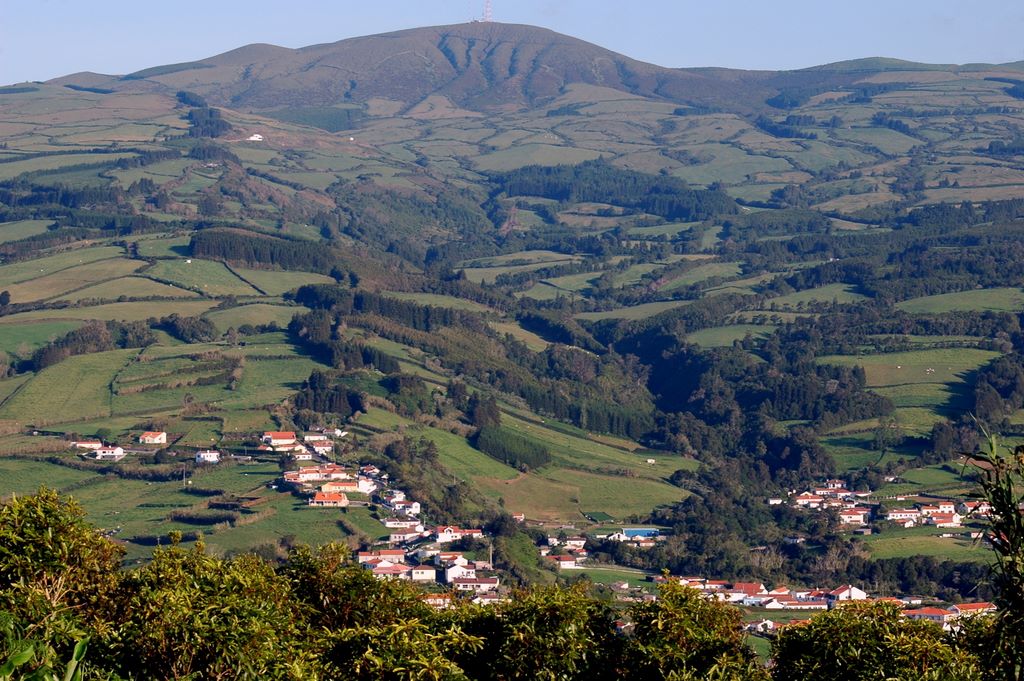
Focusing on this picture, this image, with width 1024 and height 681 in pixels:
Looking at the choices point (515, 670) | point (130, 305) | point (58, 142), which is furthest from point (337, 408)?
point (58, 142)

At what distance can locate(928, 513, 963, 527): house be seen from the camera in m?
Answer: 80.6

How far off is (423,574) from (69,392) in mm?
39502

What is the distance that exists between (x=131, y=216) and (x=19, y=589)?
435 feet

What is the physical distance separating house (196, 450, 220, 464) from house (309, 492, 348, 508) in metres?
9.54

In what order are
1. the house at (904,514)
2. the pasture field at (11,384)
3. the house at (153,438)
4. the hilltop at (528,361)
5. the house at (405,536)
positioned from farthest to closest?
the pasture field at (11,384) → the house at (153,438) → the house at (904,514) → the hilltop at (528,361) → the house at (405,536)

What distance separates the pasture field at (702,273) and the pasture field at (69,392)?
66.0 metres

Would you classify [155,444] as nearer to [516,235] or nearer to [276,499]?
[276,499]

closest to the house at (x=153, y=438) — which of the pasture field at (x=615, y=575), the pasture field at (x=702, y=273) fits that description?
the pasture field at (x=615, y=575)

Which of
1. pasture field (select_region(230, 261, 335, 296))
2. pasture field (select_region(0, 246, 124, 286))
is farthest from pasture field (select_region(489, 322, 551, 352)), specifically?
pasture field (select_region(0, 246, 124, 286))

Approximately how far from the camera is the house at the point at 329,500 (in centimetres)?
7664

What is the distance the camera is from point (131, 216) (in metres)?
155

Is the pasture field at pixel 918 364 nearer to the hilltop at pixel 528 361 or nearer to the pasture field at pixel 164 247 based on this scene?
the hilltop at pixel 528 361

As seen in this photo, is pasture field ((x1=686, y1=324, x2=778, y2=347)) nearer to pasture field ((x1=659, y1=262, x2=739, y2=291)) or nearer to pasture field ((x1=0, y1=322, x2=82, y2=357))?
pasture field ((x1=659, y1=262, x2=739, y2=291))

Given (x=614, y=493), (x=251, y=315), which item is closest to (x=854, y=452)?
(x=614, y=493)
